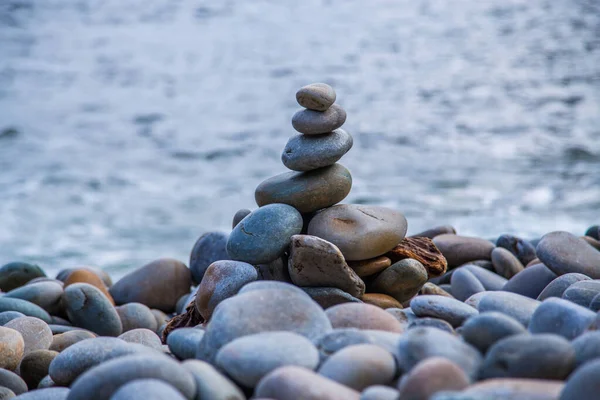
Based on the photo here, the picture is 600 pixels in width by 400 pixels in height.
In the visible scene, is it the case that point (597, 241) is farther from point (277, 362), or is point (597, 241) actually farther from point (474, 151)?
point (474, 151)

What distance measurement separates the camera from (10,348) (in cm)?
257

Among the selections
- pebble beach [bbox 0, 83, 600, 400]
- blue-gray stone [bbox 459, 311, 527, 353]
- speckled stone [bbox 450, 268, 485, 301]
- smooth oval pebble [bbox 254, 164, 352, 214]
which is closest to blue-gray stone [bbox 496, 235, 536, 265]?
pebble beach [bbox 0, 83, 600, 400]

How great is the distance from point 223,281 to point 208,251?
1.44 meters

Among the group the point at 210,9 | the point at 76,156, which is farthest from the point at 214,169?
Answer: the point at 210,9

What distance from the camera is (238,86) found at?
10344 mm

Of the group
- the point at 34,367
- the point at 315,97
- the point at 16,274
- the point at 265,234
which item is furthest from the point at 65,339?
the point at 16,274

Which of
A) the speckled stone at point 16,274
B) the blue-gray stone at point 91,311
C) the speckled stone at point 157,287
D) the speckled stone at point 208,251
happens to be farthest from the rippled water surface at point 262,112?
the blue-gray stone at point 91,311

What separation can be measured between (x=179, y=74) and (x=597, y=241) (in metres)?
8.06

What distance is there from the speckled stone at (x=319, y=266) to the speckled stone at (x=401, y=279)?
0.65ft

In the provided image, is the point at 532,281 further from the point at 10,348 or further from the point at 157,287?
the point at 10,348

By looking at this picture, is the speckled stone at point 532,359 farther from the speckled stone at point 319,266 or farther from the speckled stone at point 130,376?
the speckled stone at point 319,266

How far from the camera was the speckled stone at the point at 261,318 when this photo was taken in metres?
1.89

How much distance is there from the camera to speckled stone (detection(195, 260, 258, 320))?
2.57 meters

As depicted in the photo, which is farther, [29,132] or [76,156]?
[29,132]
